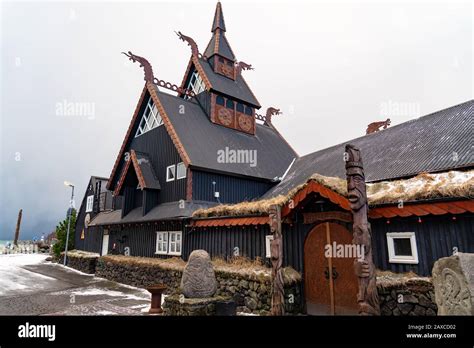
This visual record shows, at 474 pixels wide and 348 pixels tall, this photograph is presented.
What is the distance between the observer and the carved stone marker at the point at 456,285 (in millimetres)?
5348

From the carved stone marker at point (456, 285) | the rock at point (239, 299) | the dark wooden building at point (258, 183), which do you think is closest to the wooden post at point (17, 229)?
the dark wooden building at point (258, 183)

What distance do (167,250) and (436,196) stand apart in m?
13.9

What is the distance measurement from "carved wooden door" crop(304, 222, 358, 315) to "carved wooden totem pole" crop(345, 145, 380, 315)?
1.78 m

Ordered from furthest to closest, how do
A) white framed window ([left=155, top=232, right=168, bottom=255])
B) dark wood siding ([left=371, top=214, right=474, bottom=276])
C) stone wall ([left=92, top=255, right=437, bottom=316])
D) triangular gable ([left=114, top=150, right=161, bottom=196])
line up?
triangular gable ([left=114, top=150, right=161, bottom=196]) → white framed window ([left=155, top=232, right=168, bottom=255]) → stone wall ([left=92, top=255, right=437, bottom=316]) → dark wood siding ([left=371, top=214, right=474, bottom=276])

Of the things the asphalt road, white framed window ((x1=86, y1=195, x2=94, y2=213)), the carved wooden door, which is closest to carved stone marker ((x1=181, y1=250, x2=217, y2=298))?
the asphalt road

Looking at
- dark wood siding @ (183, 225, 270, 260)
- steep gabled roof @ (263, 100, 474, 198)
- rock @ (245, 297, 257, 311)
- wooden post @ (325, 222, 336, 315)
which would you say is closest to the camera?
wooden post @ (325, 222, 336, 315)

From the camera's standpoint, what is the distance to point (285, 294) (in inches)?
384

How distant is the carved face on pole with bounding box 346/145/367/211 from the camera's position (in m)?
7.51

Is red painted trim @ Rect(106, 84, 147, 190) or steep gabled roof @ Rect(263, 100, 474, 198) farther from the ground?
red painted trim @ Rect(106, 84, 147, 190)

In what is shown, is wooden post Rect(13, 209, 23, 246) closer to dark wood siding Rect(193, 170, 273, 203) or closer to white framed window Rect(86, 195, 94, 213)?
white framed window Rect(86, 195, 94, 213)

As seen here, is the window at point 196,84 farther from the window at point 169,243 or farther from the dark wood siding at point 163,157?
the window at point 169,243
